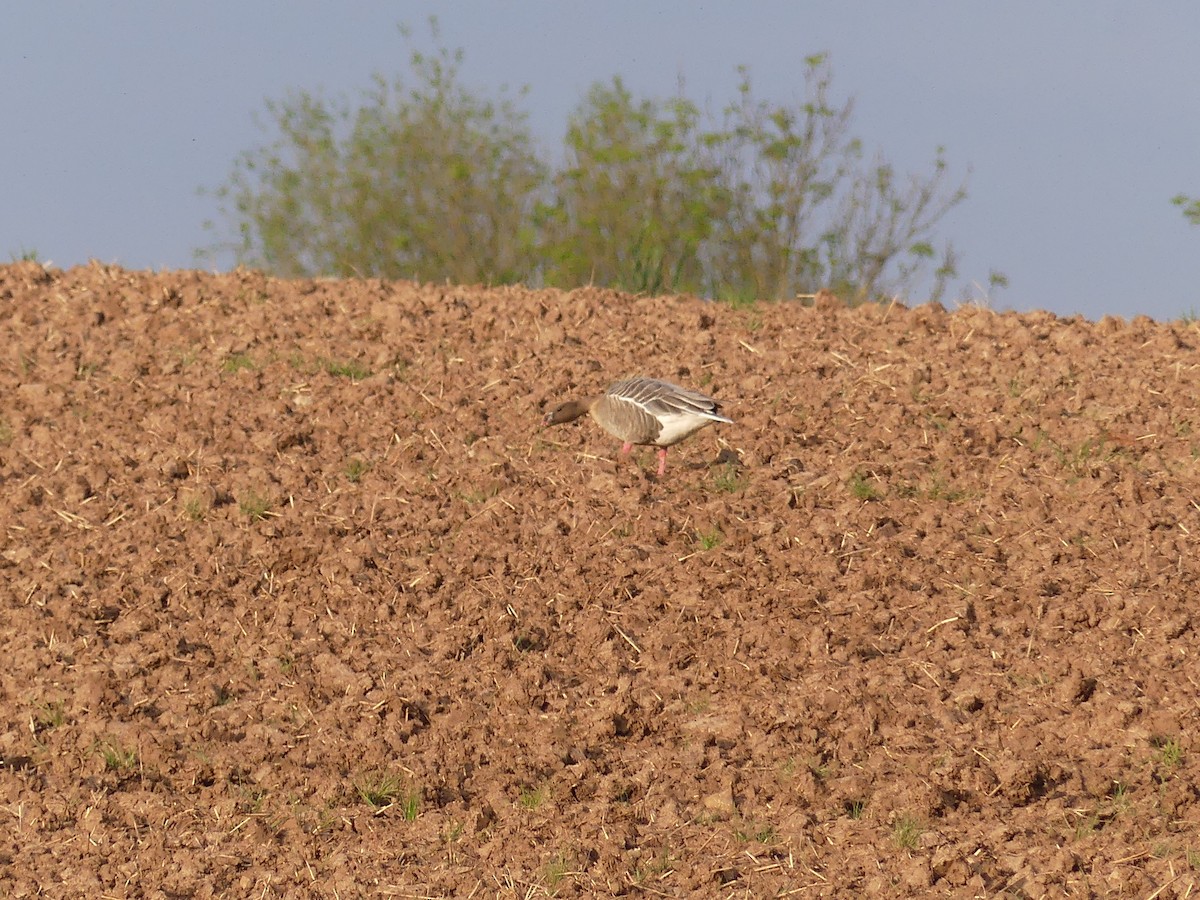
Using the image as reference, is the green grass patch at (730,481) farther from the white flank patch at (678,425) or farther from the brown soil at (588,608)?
the white flank patch at (678,425)

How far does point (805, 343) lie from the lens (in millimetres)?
11750

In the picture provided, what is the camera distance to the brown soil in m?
6.50

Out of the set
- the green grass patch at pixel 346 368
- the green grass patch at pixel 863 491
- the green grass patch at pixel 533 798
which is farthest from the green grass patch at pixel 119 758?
the green grass patch at pixel 863 491

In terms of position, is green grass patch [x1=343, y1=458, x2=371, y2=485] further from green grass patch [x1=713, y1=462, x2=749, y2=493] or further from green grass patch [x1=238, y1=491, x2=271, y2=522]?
green grass patch [x1=713, y1=462, x2=749, y2=493]

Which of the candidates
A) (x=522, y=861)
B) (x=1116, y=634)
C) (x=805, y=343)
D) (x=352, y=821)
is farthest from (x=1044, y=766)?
(x=805, y=343)

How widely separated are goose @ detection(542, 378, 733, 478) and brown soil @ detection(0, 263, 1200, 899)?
429 millimetres

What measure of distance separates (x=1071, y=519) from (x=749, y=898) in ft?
14.6

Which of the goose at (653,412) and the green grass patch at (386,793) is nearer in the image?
the green grass patch at (386,793)

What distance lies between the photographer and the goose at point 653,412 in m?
8.80

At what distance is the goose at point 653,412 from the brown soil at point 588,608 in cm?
43

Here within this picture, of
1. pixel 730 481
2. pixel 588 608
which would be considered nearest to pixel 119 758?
pixel 588 608

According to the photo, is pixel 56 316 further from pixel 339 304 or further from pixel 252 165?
pixel 252 165

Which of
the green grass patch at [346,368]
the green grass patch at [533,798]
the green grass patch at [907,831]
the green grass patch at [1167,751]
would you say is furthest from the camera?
the green grass patch at [346,368]

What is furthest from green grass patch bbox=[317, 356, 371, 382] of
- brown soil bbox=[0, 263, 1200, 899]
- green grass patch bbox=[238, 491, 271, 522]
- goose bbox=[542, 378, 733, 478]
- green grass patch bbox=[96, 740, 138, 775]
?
green grass patch bbox=[96, 740, 138, 775]
